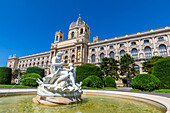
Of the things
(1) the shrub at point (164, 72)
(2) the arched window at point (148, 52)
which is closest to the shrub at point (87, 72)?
(1) the shrub at point (164, 72)

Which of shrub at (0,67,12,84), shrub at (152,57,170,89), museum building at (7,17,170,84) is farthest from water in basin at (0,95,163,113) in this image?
museum building at (7,17,170,84)

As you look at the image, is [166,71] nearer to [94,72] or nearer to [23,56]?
[94,72]

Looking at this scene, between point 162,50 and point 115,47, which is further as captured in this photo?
point 115,47

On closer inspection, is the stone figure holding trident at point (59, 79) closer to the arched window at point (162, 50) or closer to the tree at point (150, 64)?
the tree at point (150, 64)

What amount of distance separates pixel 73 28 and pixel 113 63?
32048 millimetres

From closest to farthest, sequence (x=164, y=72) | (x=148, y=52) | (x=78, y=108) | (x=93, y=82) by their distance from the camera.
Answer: (x=78, y=108)
(x=164, y=72)
(x=93, y=82)
(x=148, y=52)

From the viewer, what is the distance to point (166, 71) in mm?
15766

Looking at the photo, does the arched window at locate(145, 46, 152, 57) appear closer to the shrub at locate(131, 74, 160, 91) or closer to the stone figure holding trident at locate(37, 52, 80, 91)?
the shrub at locate(131, 74, 160, 91)

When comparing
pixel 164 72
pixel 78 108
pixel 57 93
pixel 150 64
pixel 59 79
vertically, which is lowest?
pixel 78 108

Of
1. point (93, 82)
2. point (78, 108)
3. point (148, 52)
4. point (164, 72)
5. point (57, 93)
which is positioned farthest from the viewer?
point (148, 52)

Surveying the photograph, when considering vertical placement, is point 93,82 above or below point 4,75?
below

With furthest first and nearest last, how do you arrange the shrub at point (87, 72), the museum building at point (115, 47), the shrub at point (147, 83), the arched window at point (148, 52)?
the arched window at point (148, 52), the museum building at point (115, 47), the shrub at point (87, 72), the shrub at point (147, 83)

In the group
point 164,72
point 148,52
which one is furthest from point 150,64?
point 164,72

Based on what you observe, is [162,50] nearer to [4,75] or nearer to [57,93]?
[57,93]
